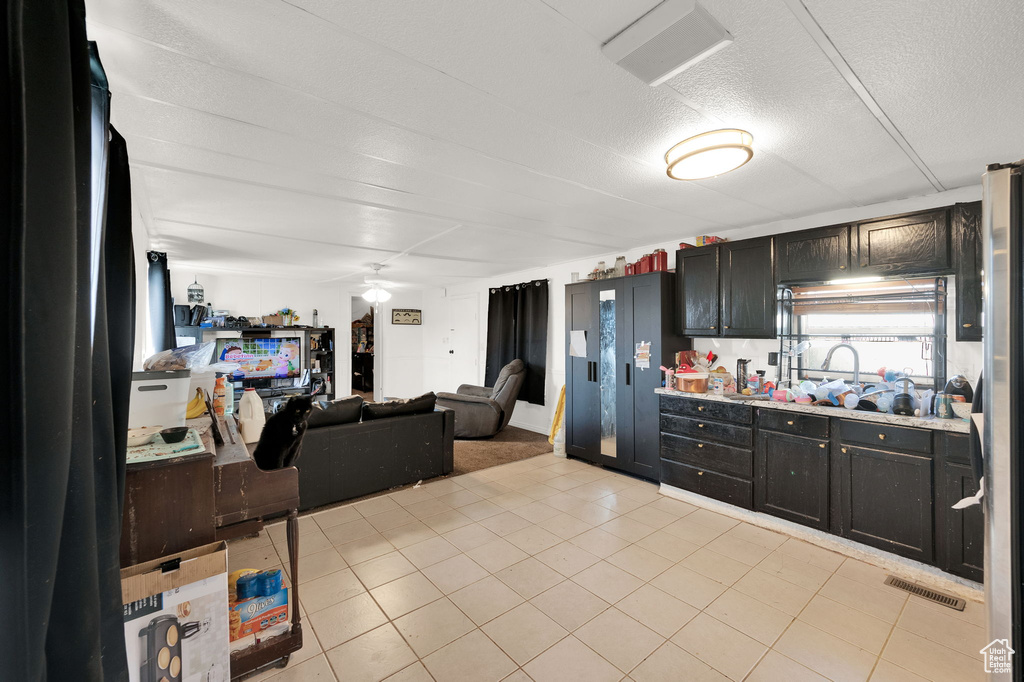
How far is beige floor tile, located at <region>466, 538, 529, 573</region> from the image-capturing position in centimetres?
259

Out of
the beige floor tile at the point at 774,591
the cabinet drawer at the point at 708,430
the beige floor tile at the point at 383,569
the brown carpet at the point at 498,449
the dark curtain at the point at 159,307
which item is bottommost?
the beige floor tile at the point at 774,591

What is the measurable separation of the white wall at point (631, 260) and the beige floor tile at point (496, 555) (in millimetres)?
2583

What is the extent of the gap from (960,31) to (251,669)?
346 cm

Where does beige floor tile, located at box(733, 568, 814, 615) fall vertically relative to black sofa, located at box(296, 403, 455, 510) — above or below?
below

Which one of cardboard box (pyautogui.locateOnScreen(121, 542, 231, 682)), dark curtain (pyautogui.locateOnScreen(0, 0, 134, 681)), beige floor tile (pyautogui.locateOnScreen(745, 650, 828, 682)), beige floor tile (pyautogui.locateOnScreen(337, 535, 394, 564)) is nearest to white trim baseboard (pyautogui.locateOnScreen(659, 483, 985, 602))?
beige floor tile (pyautogui.locateOnScreen(745, 650, 828, 682))

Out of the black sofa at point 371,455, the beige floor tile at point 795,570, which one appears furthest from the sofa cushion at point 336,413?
the beige floor tile at point 795,570

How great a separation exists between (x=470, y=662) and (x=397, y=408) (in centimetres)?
238

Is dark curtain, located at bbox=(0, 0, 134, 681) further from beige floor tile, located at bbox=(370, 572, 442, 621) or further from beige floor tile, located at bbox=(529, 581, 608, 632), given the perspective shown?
beige floor tile, located at bbox=(529, 581, 608, 632)

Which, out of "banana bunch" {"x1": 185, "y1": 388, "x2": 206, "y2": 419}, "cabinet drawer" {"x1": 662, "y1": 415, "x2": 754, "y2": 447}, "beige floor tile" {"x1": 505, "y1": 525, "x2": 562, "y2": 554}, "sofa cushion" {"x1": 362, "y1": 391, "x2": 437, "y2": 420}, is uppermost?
"banana bunch" {"x1": 185, "y1": 388, "x2": 206, "y2": 419}

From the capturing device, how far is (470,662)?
1832 mm

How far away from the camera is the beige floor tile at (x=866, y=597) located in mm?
2197

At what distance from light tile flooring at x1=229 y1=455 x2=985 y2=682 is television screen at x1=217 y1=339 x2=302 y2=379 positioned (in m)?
3.91

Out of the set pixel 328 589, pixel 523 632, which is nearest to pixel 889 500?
pixel 523 632

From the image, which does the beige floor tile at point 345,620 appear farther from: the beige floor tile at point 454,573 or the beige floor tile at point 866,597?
the beige floor tile at point 866,597
